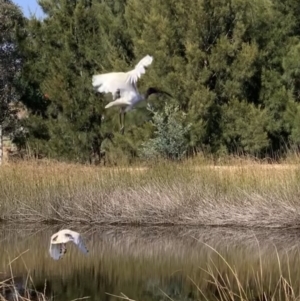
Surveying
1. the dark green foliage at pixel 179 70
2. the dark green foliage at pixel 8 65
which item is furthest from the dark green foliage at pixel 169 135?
the dark green foliage at pixel 8 65

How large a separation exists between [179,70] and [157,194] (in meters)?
5.90

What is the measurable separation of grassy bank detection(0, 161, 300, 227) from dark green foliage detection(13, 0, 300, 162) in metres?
4.32

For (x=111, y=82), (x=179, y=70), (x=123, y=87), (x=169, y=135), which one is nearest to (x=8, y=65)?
(x=179, y=70)

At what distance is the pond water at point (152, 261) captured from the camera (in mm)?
6975

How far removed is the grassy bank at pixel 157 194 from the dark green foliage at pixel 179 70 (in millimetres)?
4319

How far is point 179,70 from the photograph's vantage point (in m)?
16.1

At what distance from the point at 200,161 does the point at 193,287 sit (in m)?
4.22

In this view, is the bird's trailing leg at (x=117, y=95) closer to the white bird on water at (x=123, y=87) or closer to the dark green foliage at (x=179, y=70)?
the white bird on water at (x=123, y=87)

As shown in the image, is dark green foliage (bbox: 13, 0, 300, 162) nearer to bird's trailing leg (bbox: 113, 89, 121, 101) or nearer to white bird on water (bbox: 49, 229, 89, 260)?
bird's trailing leg (bbox: 113, 89, 121, 101)

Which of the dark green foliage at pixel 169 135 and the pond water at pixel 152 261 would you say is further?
the dark green foliage at pixel 169 135

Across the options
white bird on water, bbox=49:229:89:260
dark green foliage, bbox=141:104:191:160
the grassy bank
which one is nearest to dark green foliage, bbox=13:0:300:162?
dark green foliage, bbox=141:104:191:160

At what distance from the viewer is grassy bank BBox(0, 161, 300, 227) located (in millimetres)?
10250

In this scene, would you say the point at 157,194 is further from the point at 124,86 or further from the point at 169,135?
the point at 169,135

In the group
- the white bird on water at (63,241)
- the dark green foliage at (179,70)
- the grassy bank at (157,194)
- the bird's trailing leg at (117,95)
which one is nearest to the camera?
the white bird on water at (63,241)
